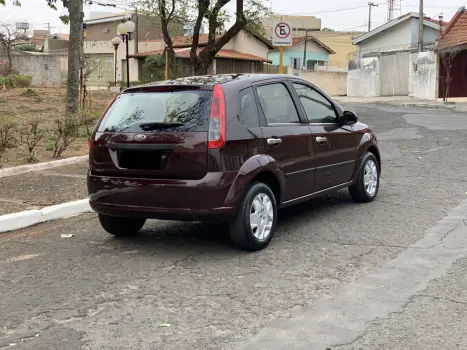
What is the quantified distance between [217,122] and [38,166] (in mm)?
5118

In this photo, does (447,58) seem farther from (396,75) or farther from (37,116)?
(37,116)

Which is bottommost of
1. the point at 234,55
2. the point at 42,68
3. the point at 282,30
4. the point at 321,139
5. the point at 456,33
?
the point at 321,139

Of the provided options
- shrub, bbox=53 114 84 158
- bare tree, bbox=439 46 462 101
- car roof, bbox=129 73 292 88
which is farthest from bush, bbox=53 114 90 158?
bare tree, bbox=439 46 462 101

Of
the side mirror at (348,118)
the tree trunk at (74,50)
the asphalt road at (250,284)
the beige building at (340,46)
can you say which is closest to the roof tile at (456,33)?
the tree trunk at (74,50)

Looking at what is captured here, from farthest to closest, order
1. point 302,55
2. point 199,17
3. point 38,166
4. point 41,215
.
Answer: point 302,55
point 199,17
point 38,166
point 41,215

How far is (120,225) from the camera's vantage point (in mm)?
6199

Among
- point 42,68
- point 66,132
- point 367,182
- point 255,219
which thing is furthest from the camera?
point 42,68

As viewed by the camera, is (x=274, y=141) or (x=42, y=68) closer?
(x=274, y=141)

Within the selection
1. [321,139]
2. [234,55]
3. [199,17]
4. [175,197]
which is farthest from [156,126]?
[234,55]

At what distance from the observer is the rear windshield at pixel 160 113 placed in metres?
5.38

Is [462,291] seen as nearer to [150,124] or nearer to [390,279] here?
[390,279]

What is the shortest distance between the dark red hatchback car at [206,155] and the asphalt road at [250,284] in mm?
422

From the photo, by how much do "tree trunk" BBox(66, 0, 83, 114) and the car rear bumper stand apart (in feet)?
25.4

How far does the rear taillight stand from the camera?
5.22 meters
